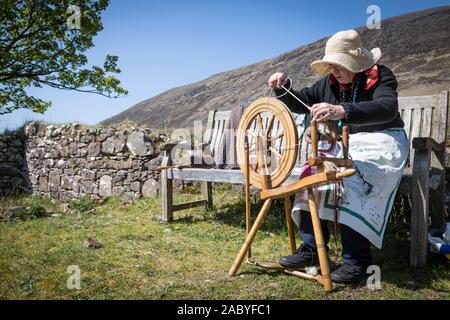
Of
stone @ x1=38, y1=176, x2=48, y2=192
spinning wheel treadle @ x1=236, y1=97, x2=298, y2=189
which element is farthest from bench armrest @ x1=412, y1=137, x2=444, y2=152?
stone @ x1=38, y1=176, x2=48, y2=192

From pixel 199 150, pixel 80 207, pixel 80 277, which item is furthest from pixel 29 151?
pixel 80 277

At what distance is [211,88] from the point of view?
811 inches

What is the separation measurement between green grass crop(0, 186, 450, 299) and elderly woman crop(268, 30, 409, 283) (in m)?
0.25

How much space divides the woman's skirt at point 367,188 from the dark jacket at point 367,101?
0.13 meters

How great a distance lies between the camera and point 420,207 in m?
3.04

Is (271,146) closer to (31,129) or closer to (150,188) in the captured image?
(150,188)

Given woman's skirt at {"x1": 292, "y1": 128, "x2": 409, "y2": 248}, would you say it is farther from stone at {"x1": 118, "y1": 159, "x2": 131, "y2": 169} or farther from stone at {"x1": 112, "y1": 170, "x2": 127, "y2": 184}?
stone at {"x1": 112, "y1": 170, "x2": 127, "y2": 184}

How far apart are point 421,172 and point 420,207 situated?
0.28 metres

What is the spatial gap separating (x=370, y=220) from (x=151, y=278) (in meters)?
1.70

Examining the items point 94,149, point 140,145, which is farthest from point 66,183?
point 140,145

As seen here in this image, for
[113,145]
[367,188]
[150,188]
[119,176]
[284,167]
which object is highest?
[113,145]

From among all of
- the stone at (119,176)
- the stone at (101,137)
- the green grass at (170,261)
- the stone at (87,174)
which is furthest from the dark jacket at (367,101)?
the stone at (87,174)

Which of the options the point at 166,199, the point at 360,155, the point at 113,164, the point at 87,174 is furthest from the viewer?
the point at 87,174

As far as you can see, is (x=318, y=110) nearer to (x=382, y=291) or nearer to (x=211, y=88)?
(x=382, y=291)
